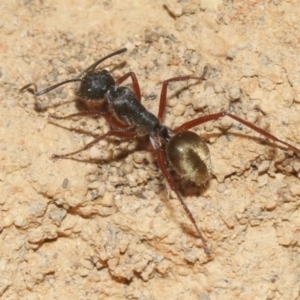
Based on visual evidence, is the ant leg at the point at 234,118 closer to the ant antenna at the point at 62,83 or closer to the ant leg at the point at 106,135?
the ant leg at the point at 106,135

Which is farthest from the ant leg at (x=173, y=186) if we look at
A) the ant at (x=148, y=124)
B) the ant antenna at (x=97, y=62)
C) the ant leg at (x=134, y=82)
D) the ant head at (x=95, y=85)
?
the ant antenna at (x=97, y=62)

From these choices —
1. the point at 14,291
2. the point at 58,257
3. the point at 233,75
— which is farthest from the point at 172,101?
the point at 14,291

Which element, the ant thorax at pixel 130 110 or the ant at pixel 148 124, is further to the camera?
the ant thorax at pixel 130 110

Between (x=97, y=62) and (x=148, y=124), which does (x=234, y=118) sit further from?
(x=97, y=62)

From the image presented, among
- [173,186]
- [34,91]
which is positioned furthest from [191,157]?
[34,91]

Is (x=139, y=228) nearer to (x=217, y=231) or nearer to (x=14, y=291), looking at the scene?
(x=217, y=231)

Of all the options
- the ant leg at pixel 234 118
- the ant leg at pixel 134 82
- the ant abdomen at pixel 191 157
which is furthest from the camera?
the ant leg at pixel 134 82

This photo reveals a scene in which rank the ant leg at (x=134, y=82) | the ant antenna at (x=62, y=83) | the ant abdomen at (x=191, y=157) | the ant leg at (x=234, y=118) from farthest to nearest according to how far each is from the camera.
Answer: the ant leg at (x=134, y=82)
the ant antenna at (x=62, y=83)
the ant leg at (x=234, y=118)
the ant abdomen at (x=191, y=157)

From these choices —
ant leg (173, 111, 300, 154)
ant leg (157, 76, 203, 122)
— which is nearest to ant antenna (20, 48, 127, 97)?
ant leg (157, 76, 203, 122)
